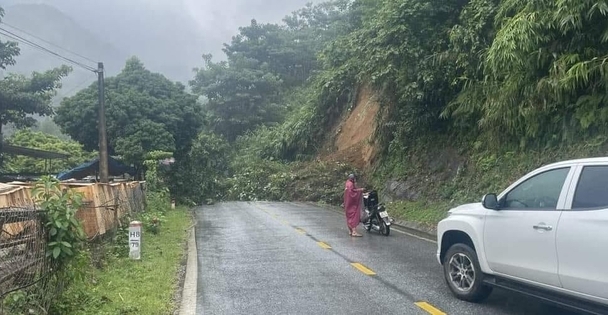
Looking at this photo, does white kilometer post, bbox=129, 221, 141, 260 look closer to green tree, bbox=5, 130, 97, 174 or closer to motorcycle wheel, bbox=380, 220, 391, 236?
motorcycle wheel, bbox=380, 220, 391, 236

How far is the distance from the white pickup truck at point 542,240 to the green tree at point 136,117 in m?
22.7

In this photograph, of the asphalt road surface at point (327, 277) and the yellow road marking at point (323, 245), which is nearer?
the asphalt road surface at point (327, 277)

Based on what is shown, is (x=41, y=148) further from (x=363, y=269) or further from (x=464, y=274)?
(x=464, y=274)

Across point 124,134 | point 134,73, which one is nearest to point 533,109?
point 124,134

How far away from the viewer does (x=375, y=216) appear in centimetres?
1490

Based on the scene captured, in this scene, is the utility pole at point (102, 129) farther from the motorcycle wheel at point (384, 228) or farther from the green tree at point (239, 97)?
the green tree at point (239, 97)

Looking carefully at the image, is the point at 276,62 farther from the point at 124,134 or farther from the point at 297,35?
the point at 124,134

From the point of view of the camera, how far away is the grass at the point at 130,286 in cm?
699

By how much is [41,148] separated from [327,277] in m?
43.5

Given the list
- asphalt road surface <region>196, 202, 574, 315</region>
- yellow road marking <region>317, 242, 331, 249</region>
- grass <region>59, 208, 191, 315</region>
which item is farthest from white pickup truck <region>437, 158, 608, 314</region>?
yellow road marking <region>317, 242, 331, 249</region>

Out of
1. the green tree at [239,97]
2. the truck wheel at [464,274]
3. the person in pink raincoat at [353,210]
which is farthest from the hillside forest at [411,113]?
the truck wheel at [464,274]

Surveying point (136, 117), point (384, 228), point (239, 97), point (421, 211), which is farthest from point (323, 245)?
point (239, 97)

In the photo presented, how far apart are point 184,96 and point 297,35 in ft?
102

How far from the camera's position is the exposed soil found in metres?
31.2
